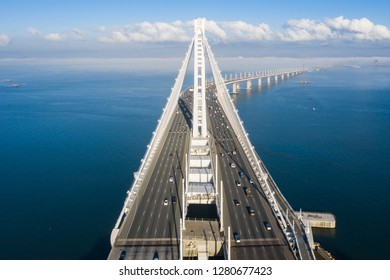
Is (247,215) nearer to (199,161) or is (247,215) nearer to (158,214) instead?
(158,214)

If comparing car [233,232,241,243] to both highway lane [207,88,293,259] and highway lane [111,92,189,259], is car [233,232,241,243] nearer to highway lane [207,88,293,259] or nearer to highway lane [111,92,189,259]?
highway lane [207,88,293,259]

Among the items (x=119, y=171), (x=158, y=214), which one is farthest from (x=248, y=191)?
(x=119, y=171)

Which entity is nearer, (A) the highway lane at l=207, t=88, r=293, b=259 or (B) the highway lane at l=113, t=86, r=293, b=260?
(A) the highway lane at l=207, t=88, r=293, b=259

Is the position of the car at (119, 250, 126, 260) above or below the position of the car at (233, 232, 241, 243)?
below

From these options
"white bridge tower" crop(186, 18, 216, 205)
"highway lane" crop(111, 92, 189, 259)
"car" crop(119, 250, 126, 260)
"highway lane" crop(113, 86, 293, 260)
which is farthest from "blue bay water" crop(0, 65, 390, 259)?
"white bridge tower" crop(186, 18, 216, 205)

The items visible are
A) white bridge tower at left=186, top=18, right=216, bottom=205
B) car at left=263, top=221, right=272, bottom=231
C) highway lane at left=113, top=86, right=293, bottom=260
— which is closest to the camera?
highway lane at left=113, top=86, right=293, bottom=260

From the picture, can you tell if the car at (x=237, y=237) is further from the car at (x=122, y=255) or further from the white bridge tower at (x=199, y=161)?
the white bridge tower at (x=199, y=161)

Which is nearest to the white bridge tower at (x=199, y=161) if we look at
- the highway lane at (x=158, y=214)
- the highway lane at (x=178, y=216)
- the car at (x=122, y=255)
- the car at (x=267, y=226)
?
the highway lane at (x=178, y=216)

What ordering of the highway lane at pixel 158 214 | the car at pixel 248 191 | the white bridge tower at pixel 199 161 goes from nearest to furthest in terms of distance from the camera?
the highway lane at pixel 158 214 < the car at pixel 248 191 < the white bridge tower at pixel 199 161

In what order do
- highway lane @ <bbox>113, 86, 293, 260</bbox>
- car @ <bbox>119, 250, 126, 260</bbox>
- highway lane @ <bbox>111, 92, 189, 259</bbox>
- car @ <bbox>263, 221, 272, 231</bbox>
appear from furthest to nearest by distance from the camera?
car @ <bbox>263, 221, 272, 231</bbox> < highway lane @ <bbox>111, 92, 189, 259</bbox> < highway lane @ <bbox>113, 86, 293, 260</bbox> < car @ <bbox>119, 250, 126, 260</bbox>
